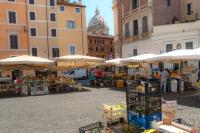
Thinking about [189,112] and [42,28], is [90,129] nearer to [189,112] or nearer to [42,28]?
[189,112]

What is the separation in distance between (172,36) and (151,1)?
17.1 feet

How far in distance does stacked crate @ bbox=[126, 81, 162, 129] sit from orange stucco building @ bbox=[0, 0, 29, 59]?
3371 centimetres

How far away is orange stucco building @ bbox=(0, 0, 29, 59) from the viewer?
38375 millimetres

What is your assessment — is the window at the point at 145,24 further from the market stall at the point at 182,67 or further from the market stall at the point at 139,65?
the market stall at the point at 182,67

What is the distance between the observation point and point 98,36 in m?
85.4

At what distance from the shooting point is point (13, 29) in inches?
1538

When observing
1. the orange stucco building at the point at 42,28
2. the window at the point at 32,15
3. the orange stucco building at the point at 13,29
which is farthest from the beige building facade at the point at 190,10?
the orange stucco building at the point at 13,29

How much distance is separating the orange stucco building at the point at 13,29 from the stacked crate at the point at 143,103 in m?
33.7

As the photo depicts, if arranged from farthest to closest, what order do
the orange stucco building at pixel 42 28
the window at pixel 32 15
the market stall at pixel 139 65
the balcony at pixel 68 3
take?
1. the balcony at pixel 68 3
2. the window at pixel 32 15
3. the orange stucco building at pixel 42 28
4. the market stall at pixel 139 65

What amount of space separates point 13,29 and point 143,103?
35.0 meters

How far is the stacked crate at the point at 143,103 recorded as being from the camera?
6.61 metres

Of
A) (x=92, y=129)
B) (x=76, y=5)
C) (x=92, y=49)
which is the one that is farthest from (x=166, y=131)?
(x=92, y=49)

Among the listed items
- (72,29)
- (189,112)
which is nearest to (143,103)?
(189,112)

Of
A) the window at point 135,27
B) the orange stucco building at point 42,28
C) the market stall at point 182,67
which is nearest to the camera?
the market stall at point 182,67
